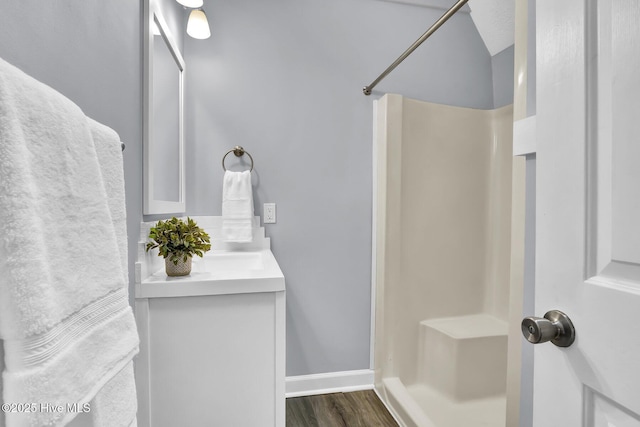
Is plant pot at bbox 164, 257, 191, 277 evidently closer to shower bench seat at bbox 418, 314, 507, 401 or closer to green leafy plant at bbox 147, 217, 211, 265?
green leafy plant at bbox 147, 217, 211, 265

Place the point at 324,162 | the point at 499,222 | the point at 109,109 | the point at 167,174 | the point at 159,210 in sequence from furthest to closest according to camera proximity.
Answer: the point at 499,222
the point at 324,162
the point at 167,174
the point at 159,210
the point at 109,109

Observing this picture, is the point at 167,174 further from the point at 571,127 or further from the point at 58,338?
the point at 571,127

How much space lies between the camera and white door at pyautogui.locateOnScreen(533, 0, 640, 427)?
416mm

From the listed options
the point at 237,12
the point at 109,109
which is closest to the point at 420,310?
the point at 109,109

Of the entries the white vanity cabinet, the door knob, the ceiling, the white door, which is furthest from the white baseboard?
the ceiling

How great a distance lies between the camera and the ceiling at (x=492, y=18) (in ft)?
6.03

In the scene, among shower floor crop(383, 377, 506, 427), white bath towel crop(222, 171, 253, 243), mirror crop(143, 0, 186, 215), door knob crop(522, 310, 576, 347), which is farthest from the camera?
white bath towel crop(222, 171, 253, 243)

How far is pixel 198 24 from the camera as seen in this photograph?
1.51 m

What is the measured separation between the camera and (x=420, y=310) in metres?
1.90

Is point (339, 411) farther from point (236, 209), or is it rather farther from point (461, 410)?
point (236, 209)

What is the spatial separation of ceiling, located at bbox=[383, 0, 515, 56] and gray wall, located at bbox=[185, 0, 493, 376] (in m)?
0.11

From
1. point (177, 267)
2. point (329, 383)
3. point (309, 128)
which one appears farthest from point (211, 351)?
point (309, 128)

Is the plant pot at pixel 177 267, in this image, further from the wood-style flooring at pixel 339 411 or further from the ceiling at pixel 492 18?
the ceiling at pixel 492 18

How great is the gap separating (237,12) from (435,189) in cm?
149
